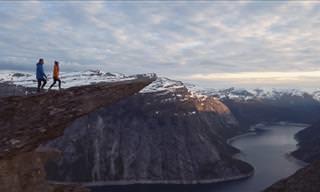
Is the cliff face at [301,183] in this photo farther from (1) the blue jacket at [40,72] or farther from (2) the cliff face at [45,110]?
(2) the cliff face at [45,110]

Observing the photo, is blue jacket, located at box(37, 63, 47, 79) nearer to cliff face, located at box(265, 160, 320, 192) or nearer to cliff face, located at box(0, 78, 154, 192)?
cliff face, located at box(0, 78, 154, 192)

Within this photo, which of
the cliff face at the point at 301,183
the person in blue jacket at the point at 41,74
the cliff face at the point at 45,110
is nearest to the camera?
the cliff face at the point at 45,110

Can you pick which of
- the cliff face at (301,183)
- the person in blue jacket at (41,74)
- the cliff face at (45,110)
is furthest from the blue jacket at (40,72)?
the cliff face at (301,183)

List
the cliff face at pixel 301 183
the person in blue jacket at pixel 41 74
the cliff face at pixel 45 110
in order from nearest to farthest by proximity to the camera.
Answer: the cliff face at pixel 45 110, the person in blue jacket at pixel 41 74, the cliff face at pixel 301 183

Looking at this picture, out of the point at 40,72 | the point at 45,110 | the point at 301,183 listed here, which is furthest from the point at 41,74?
the point at 301,183

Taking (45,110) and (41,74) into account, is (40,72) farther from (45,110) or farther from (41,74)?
(45,110)

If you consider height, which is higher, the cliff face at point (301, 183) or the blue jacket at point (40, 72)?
the blue jacket at point (40, 72)

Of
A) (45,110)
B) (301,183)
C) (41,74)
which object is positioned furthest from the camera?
(301,183)

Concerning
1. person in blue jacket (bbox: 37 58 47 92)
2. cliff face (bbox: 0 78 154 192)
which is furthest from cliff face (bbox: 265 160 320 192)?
cliff face (bbox: 0 78 154 192)

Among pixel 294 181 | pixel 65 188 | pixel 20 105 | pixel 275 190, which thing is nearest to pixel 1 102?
pixel 20 105
